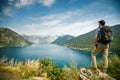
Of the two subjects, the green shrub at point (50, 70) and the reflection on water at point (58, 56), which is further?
the reflection on water at point (58, 56)

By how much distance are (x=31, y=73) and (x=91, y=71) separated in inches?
74.1

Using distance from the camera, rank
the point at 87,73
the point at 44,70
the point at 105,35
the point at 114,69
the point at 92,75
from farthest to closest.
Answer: the point at 44,70
the point at 114,69
the point at 87,73
the point at 92,75
the point at 105,35

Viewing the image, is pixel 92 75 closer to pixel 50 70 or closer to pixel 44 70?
pixel 50 70

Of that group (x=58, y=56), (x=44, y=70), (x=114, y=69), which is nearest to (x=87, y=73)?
(x=114, y=69)

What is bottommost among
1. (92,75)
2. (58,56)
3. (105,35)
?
(58,56)

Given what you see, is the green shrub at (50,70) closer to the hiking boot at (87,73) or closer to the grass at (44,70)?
the grass at (44,70)

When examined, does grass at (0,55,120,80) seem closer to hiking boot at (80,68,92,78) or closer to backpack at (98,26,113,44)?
hiking boot at (80,68,92,78)

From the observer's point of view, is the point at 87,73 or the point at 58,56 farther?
the point at 58,56

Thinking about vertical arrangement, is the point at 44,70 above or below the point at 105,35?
below

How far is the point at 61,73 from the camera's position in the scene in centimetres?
579

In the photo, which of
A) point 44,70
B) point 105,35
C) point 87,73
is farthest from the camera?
point 44,70

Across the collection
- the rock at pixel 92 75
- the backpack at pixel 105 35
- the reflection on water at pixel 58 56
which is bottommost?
the reflection on water at pixel 58 56

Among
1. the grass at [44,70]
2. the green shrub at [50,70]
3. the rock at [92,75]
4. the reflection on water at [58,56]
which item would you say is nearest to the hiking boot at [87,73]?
the rock at [92,75]

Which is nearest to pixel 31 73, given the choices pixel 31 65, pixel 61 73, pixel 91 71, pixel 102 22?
pixel 31 65
